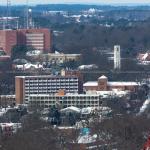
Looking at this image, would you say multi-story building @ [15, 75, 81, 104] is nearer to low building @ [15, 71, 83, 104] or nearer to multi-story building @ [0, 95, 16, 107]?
low building @ [15, 71, 83, 104]

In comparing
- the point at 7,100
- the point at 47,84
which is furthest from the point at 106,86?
the point at 7,100

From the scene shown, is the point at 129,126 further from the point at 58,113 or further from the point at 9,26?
the point at 9,26

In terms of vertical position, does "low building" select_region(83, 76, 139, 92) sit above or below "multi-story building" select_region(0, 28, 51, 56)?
above

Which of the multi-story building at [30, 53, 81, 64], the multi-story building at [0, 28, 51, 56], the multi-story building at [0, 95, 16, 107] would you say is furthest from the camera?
the multi-story building at [0, 28, 51, 56]

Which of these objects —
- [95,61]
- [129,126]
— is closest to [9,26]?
[95,61]

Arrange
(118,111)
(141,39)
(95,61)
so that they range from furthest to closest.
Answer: (141,39), (95,61), (118,111)

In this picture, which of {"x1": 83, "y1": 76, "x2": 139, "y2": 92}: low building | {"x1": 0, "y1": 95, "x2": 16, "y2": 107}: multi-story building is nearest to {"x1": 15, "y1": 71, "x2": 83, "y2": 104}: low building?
{"x1": 83, "y1": 76, "x2": 139, "y2": 92}: low building

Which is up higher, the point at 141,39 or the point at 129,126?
the point at 129,126

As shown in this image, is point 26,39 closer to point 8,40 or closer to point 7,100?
point 8,40
